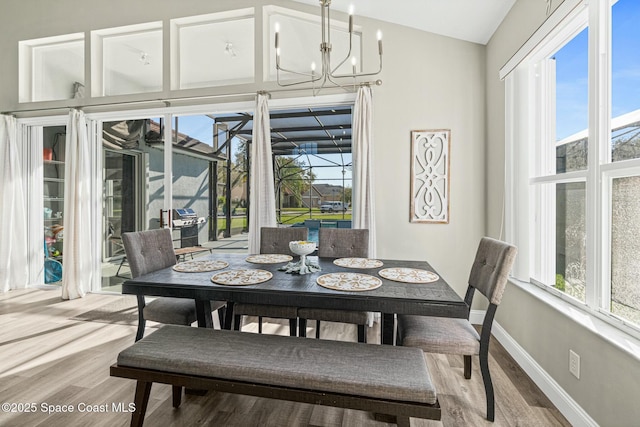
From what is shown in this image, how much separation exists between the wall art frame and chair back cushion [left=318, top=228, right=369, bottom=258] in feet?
2.85

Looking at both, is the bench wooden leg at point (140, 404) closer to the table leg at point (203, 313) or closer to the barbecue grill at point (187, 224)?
the table leg at point (203, 313)

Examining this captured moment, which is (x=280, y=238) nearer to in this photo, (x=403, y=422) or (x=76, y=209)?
(x=403, y=422)

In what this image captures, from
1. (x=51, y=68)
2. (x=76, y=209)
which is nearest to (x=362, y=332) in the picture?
(x=76, y=209)

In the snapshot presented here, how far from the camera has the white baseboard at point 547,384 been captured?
164 centimetres

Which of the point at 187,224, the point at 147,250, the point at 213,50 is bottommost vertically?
the point at 147,250

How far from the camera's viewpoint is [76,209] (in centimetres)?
382

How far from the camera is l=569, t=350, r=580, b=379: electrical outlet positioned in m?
1.66

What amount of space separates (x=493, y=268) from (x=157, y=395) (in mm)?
2189

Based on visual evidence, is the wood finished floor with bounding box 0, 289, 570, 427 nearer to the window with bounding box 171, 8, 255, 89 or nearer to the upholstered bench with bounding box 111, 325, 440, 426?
the upholstered bench with bounding box 111, 325, 440, 426

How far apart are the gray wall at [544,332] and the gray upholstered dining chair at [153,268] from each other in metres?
2.25

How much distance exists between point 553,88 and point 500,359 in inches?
81.0

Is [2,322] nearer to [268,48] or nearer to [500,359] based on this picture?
[268,48]

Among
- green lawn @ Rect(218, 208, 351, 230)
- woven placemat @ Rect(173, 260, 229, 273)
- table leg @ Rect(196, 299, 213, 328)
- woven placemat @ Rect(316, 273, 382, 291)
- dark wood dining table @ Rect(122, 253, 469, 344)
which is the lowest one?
table leg @ Rect(196, 299, 213, 328)

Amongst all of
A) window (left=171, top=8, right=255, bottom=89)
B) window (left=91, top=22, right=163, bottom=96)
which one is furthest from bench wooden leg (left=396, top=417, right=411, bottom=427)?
window (left=91, top=22, right=163, bottom=96)
